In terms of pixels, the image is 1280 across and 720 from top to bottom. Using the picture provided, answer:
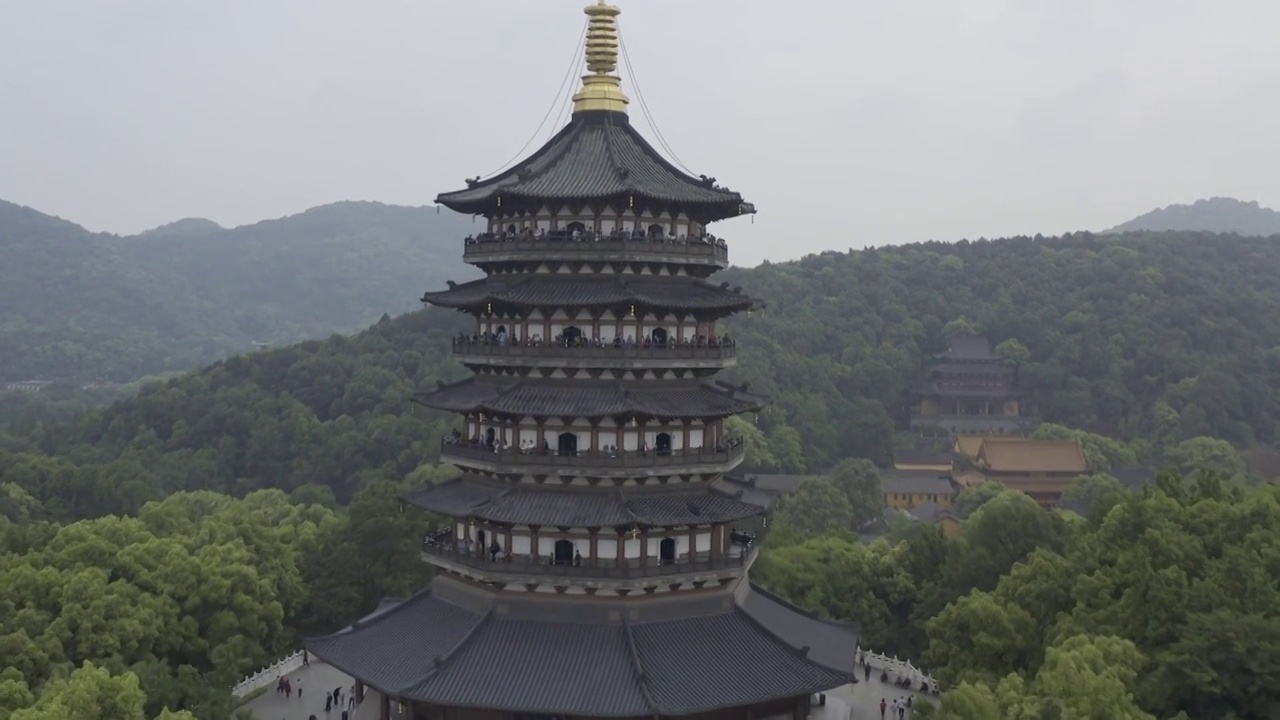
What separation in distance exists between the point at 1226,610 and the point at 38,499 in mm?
73257

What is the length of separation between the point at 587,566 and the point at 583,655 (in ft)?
7.78

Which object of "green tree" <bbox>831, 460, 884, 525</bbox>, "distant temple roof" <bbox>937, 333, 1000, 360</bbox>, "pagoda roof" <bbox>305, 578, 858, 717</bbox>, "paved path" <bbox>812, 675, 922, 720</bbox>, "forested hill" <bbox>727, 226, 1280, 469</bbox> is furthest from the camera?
"distant temple roof" <bbox>937, 333, 1000, 360</bbox>

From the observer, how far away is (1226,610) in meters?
26.2

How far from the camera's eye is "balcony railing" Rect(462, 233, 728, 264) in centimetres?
2994

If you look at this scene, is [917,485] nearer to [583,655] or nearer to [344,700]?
[344,700]

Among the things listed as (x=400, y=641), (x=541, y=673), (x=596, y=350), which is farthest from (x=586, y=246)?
(x=400, y=641)

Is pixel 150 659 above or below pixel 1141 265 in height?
below

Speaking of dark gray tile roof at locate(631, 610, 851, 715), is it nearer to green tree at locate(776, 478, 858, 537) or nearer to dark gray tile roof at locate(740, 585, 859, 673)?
dark gray tile roof at locate(740, 585, 859, 673)

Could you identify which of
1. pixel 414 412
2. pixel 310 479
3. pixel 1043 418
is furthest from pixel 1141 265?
pixel 310 479

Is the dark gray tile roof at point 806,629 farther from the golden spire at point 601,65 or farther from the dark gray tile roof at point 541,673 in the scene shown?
the golden spire at point 601,65

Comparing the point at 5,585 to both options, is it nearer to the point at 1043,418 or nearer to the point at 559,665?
the point at 559,665

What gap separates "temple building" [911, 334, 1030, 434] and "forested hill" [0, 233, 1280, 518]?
8.41 ft

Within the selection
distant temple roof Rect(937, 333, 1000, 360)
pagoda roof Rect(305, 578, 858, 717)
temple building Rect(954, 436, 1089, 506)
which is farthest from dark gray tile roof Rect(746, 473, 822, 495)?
pagoda roof Rect(305, 578, 858, 717)

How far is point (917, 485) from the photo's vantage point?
3765 inches
